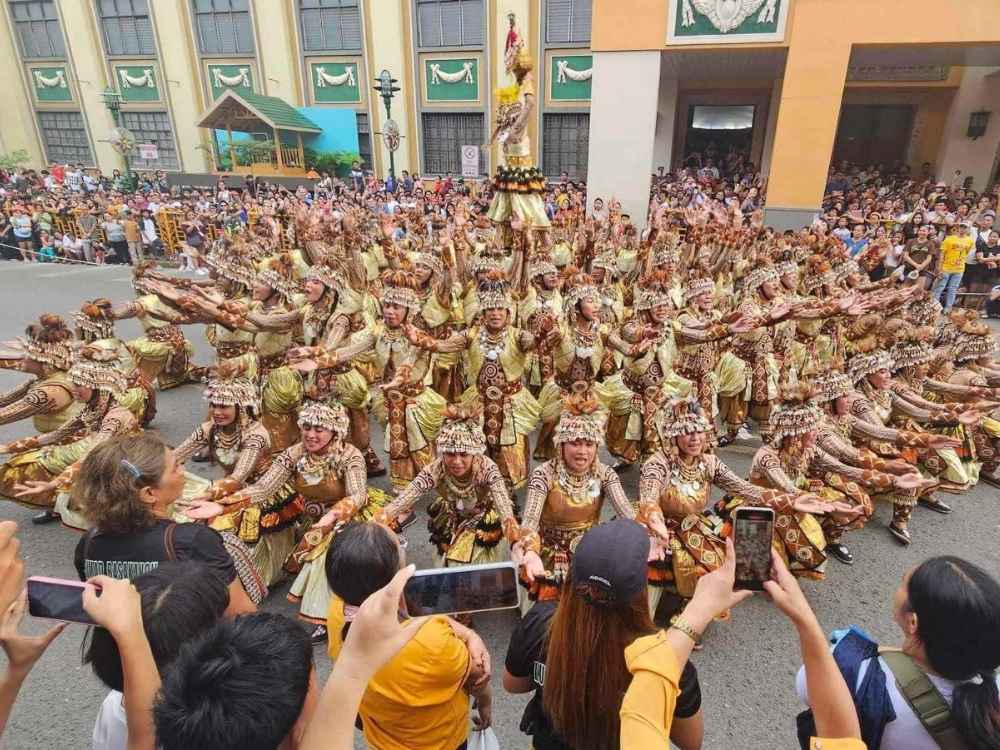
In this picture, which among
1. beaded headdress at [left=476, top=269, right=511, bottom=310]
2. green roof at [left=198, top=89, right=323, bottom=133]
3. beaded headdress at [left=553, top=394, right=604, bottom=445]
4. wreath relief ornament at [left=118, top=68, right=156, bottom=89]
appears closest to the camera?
beaded headdress at [left=553, top=394, right=604, bottom=445]

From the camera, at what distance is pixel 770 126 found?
18562mm

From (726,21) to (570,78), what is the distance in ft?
33.1

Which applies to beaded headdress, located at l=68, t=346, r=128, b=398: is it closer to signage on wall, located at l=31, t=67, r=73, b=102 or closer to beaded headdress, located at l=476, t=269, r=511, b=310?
beaded headdress, located at l=476, t=269, r=511, b=310

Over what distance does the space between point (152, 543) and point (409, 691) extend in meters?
1.19

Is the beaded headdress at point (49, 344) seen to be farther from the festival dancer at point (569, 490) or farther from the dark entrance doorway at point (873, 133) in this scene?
the dark entrance doorway at point (873, 133)

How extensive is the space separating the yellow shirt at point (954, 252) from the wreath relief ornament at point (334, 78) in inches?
887

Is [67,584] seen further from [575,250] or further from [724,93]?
[724,93]

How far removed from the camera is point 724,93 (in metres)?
20.6

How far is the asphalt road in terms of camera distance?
299 cm

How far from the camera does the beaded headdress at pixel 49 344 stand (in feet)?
14.7

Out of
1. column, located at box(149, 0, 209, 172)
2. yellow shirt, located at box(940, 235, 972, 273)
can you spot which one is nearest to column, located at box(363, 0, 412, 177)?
column, located at box(149, 0, 209, 172)

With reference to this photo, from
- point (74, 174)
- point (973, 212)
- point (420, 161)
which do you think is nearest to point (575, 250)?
point (973, 212)

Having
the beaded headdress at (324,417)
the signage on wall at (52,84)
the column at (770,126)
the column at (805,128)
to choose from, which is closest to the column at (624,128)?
the column at (805,128)

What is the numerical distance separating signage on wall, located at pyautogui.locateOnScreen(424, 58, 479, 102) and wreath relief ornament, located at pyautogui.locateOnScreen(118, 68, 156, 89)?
13787mm
